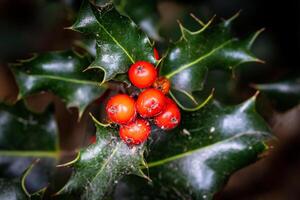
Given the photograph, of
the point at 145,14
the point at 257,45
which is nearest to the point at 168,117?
the point at 145,14

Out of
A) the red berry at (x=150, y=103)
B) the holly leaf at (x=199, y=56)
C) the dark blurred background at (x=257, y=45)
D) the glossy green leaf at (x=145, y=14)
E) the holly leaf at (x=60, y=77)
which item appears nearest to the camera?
the red berry at (x=150, y=103)

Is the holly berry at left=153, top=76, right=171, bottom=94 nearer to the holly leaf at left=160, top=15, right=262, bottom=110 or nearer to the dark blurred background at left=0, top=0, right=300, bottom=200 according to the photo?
the holly leaf at left=160, top=15, right=262, bottom=110

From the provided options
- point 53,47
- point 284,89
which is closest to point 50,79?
point 284,89

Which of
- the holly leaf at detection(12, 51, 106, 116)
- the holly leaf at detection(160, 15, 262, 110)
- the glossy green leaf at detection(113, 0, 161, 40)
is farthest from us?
the glossy green leaf at detection(113, 0, 161, 40)

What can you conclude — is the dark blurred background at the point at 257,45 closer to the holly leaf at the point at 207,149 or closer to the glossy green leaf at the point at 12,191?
the holly leaf at the point at 207,149

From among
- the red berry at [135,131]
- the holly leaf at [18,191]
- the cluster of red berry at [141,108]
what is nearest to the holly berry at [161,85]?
the cluster of red berry at [141,108]

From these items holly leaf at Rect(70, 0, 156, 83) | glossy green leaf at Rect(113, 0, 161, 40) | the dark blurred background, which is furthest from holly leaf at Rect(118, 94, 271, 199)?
the dark blurred background
